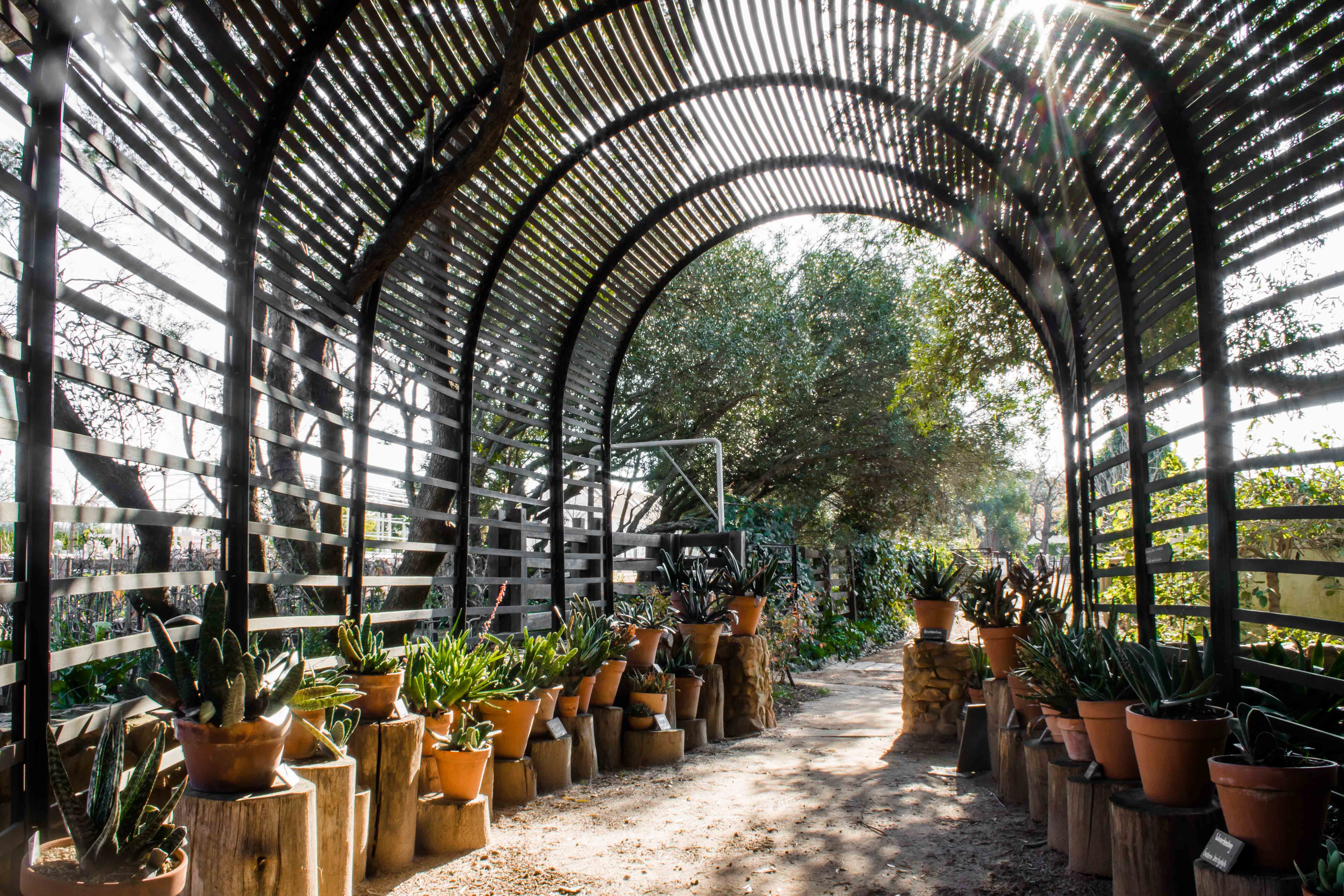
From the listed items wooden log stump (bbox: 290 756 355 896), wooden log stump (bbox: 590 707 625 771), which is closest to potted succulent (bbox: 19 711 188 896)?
wooden log stump (bbox: 290 756 355 896)

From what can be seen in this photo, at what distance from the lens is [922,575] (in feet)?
19.9

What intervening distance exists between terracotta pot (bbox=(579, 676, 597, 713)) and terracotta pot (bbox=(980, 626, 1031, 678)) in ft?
7.29

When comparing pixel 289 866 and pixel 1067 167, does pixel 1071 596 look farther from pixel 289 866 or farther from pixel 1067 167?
pixel 289 866

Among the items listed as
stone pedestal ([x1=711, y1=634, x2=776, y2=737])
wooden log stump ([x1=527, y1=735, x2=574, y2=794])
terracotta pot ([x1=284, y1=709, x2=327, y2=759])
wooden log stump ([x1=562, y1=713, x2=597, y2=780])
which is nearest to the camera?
terracotta pot ([x1=284, y1=709, x2=327, y2=759])

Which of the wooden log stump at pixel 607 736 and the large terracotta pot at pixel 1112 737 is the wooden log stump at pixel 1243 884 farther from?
the wooden log stump at pixel 607 736

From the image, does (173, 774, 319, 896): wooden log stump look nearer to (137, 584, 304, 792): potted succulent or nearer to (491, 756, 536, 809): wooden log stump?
(137, 584, 304, 792): potted succulent

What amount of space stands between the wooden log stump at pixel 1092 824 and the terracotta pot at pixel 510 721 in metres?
2.25

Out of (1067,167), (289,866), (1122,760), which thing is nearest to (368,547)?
(289,866)

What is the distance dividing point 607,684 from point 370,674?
80.5 inches

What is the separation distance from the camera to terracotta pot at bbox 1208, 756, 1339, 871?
2041 mm

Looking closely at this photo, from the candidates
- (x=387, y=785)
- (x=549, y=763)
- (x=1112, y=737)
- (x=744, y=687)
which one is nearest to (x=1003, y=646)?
(x=1112, y=737)

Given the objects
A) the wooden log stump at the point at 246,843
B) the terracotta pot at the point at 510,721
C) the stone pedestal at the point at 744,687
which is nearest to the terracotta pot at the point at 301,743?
the wooden log stump at the point at 246,843

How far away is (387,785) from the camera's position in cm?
303

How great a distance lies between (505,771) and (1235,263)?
11.4 ft
